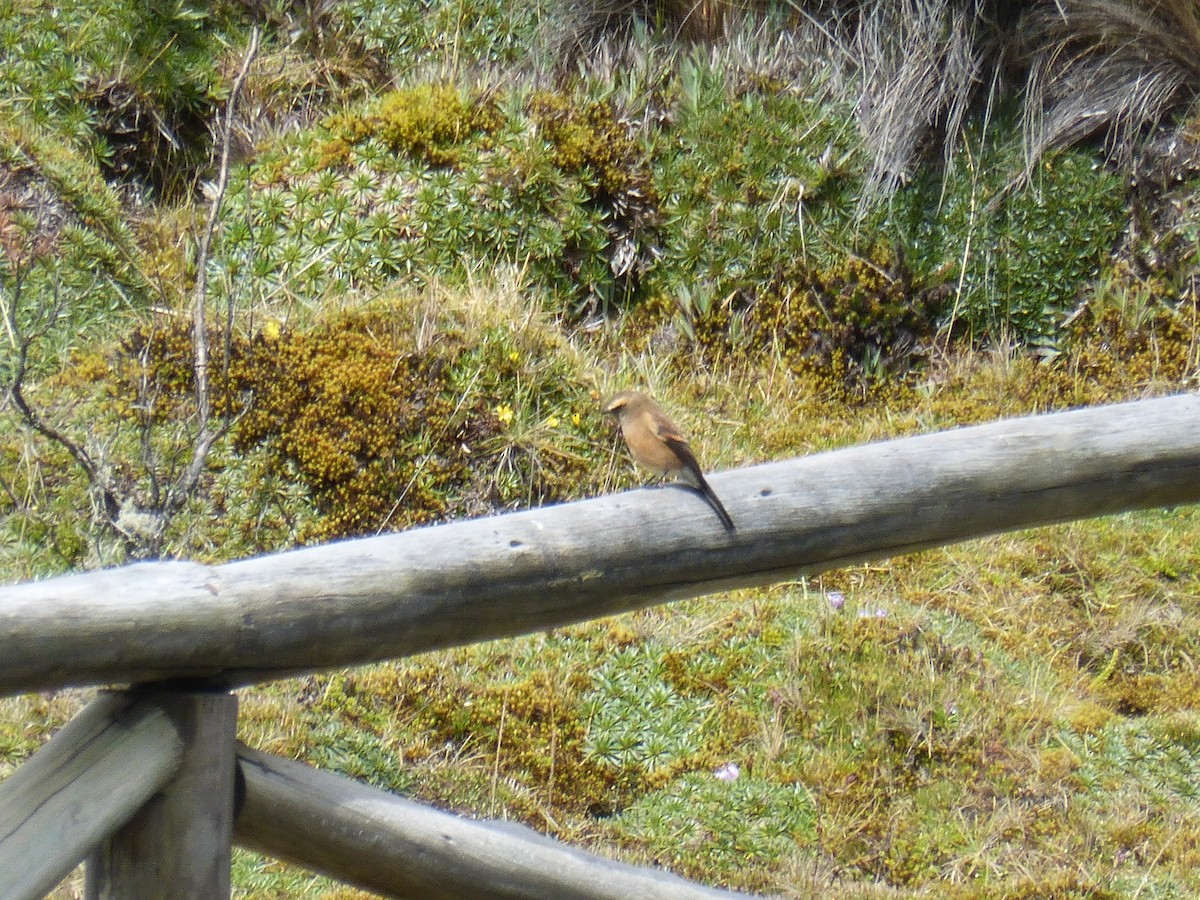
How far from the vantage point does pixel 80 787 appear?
190 cm

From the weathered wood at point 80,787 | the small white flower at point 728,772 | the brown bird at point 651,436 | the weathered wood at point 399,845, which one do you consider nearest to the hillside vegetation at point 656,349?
the small white flower at point 728,772

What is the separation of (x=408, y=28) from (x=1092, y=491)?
6.98 metres

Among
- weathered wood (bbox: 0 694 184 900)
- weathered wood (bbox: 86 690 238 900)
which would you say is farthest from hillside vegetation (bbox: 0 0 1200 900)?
weathered wood (bbox: 0 694 184 900)

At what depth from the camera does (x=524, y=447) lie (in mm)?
6121

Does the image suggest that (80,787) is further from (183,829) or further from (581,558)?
(581,558)

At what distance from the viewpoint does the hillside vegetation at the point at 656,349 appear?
480 centimetres

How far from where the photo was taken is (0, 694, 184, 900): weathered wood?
1.83 metres

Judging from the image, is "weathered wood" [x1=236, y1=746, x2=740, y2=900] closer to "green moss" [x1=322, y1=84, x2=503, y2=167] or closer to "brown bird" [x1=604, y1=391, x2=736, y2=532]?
"brown bird" [x1=604, y1=391, x2=736, y2=532]

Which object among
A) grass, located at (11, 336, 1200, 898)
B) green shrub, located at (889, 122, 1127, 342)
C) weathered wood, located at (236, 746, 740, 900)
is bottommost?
grass, located at (11, 336, 1200, 898)

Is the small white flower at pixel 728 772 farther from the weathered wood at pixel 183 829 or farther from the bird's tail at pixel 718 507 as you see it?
the weathered wood at pixel 183 829

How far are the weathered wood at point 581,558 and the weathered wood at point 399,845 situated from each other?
0.28 metres

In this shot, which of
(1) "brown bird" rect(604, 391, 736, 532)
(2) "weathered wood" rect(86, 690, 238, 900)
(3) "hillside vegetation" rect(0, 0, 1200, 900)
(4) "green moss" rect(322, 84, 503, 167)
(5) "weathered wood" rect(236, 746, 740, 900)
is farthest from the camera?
(4) "green moss" rect(322, 84, 503, 167)

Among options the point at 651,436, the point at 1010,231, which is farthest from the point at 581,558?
the point at 1010,231

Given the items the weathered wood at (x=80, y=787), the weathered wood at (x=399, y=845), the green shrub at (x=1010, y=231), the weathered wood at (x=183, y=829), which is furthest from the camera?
the green shrub at (x=1010, y=231)
